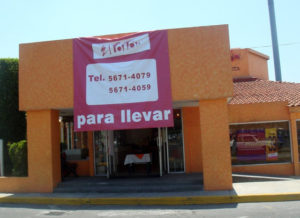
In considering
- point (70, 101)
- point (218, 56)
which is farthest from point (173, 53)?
point (70, 101)

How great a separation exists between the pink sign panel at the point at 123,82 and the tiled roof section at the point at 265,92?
5526 millimetres

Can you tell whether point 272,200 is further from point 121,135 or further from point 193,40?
point 121,135

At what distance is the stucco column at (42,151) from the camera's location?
1127 centimetres

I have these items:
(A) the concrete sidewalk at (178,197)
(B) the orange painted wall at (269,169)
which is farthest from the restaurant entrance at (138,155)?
(B) the orange painted wall at (269,169)

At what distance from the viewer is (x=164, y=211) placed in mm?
8688

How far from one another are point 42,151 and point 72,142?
11.8 feet

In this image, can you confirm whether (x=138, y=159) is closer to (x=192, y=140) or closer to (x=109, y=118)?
(x=192, y=140)

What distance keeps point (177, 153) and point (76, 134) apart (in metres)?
4.75

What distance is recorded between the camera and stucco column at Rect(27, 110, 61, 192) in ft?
37.0

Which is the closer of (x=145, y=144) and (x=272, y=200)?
(x=272, y=200)

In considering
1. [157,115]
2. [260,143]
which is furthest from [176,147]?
[260,143]

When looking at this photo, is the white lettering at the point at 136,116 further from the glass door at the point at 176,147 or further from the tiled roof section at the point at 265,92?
the tiled roof section at the point at 265,92

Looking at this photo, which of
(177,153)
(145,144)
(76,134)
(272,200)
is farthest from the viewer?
(145,144)

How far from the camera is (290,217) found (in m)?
7.36
